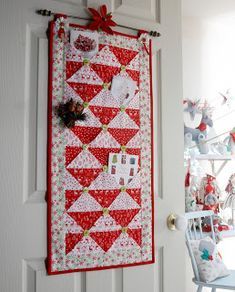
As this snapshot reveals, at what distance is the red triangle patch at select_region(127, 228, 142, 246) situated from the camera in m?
1.38

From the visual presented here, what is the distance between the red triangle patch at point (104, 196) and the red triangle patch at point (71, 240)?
143mm

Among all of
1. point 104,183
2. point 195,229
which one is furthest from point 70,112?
point 195,229

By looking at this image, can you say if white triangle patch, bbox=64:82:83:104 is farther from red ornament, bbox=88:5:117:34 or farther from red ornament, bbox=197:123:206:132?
red ornament, bbox=197:123:206:132

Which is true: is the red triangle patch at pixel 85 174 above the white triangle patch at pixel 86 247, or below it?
above

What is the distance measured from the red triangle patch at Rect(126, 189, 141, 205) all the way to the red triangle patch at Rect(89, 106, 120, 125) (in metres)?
0.29

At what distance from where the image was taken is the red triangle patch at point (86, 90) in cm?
131

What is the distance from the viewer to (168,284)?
146cm

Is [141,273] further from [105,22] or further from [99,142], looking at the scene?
[105,22]

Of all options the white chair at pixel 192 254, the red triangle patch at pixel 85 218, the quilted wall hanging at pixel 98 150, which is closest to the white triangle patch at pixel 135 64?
the quilted wall hanging at pixel 98 150

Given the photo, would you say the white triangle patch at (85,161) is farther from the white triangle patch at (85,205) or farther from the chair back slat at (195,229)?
the chair back slat at (195,229)

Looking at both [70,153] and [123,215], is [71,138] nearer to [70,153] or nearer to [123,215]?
[70,153]

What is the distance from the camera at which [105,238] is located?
1321mm

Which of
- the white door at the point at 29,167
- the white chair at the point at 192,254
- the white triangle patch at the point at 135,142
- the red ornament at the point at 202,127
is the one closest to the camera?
the white door at the point at 29,167

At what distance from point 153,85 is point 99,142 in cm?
37
